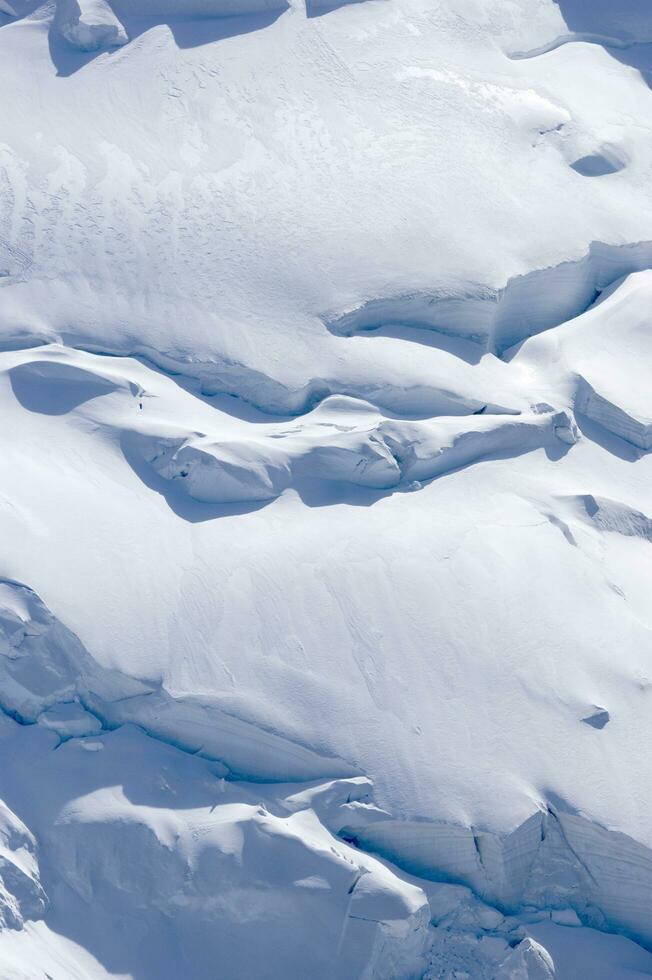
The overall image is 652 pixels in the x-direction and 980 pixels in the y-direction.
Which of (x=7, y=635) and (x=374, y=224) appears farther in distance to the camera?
(x=374, y=224)

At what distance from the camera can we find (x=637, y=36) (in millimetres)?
7770

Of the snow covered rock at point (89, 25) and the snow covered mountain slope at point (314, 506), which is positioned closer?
the snow covered mountain slope at point (314, 506)

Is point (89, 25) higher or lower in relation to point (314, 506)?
higher

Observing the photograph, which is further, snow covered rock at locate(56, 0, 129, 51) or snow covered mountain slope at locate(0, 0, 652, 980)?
snow covered rock at locate(56, 0, 129, 51)

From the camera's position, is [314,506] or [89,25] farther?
[89,25]

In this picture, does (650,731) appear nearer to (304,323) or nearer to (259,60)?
(304,323)

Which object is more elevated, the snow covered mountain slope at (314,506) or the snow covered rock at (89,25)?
the snow covered rock at (89,25)

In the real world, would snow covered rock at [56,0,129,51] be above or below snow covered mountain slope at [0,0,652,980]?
above

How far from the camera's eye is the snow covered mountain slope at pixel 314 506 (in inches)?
170

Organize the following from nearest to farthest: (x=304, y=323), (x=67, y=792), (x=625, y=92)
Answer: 1. (x=67, y=792)
2. (x=304, y=323)
3. (x=625, y=92)

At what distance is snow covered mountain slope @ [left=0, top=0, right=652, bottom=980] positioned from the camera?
170 inches

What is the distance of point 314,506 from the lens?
16.8 feet

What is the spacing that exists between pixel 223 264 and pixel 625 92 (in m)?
2.75

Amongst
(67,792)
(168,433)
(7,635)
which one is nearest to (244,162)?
(168,433)
